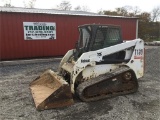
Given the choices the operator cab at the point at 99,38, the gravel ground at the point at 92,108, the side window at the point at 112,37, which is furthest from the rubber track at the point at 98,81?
the side window at the point at 112,37

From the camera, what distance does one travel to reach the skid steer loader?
5.10 m

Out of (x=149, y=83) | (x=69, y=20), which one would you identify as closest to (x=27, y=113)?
(x=149, y=83)

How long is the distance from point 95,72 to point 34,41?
785 cm

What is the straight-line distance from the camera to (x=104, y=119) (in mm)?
4414

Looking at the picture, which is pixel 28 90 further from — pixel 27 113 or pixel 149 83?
pixel 149 83

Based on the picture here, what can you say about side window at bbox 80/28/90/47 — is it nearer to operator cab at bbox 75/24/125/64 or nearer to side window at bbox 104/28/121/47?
operator cab at bbox 75/24/125/64

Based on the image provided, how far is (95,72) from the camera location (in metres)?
5.75

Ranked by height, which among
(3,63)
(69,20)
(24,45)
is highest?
(69,20)

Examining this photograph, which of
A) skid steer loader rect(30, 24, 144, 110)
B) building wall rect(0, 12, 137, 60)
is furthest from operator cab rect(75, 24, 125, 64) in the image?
building wall rect(0, 12, 137, 60)

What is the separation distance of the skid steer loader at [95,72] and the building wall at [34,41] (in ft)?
21.1

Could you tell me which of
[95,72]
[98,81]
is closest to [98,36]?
[95,72]

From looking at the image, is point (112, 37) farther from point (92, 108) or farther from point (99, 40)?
point (92, 108)

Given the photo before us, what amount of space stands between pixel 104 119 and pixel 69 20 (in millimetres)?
10201

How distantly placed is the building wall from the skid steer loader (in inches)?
253
